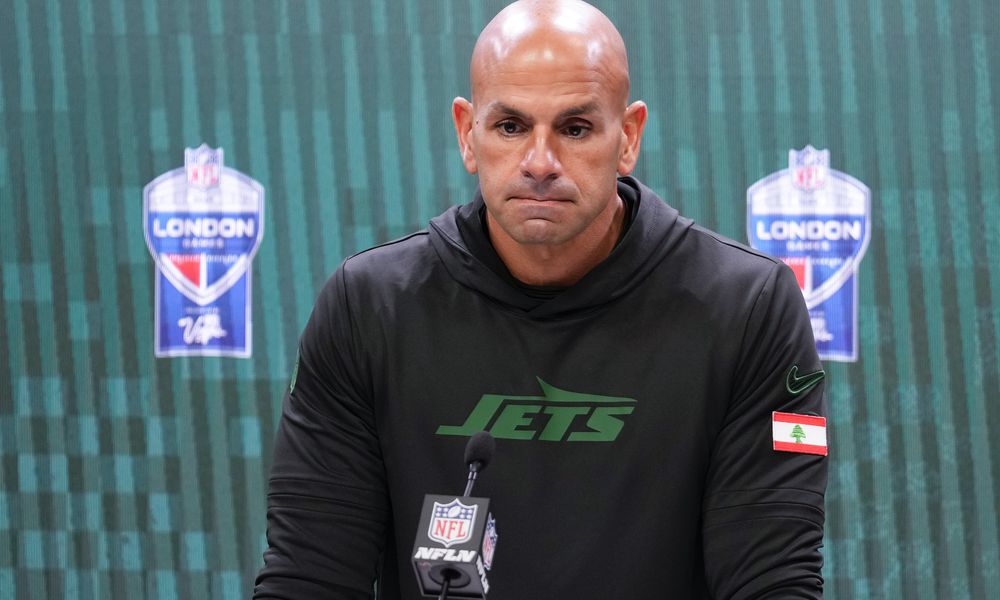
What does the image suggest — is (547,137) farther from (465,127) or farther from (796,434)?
(796,434)

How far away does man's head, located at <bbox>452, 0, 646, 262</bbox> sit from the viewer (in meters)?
1.21

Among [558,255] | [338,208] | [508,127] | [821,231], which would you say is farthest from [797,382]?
[338,208]

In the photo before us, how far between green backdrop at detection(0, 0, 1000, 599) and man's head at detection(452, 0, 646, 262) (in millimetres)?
1267

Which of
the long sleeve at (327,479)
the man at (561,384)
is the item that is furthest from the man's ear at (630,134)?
the long sleeve at (327,479)

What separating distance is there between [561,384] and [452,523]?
0.37 meters

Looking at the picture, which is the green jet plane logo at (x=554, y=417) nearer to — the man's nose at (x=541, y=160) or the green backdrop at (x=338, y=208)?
the man's nose at (x=541, y=160)

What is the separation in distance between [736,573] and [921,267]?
56.9 inches

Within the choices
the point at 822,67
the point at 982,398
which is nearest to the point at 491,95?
the point at 822,67

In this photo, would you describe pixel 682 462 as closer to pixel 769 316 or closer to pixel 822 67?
pixel 769 316

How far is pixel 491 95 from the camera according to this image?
4.06 feet

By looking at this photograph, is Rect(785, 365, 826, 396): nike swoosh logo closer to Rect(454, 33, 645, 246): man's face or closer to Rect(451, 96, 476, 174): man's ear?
Rect(454, 33, 645, 246): man's face

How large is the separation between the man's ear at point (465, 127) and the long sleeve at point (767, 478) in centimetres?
36

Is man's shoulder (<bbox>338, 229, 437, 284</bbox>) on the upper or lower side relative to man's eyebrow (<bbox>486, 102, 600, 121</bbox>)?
lower

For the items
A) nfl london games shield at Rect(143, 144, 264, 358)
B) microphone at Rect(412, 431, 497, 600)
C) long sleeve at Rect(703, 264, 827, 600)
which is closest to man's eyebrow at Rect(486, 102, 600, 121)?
long sleeve at Rect(703, 264, 827, 600)
